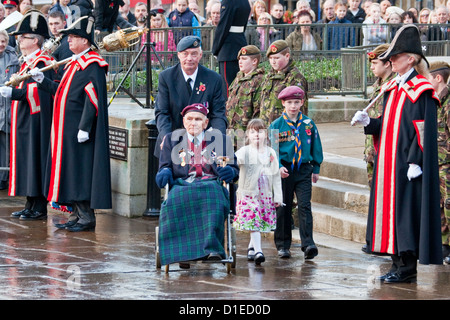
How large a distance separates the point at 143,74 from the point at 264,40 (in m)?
2.42

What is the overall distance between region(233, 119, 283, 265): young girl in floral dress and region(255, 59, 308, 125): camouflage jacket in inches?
49.3

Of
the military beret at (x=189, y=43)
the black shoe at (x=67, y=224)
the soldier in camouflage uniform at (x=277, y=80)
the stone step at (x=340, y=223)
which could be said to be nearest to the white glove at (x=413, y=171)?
the stone step at (x=340, y=223)

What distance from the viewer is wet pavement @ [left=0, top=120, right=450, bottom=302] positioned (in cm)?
881

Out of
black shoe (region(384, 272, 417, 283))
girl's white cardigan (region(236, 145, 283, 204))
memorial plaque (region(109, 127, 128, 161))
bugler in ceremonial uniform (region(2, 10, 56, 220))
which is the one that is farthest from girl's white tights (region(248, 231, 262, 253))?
bugler in ceremonial uniform (region(2, 10, 56, 220))

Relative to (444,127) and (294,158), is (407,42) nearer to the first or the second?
(444,127)

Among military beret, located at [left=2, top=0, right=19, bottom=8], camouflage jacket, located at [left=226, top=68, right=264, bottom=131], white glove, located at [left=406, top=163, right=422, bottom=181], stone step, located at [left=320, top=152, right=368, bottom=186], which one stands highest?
military beret, located at [left=2, top=0, right=19, bottom=8]

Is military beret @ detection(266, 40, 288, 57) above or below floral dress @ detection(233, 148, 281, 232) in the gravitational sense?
above

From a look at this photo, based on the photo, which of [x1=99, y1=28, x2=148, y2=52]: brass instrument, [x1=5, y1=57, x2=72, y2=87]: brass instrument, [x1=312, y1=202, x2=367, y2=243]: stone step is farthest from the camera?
[x1=99, y1=28, x2=148, y2=52]: brass instrument

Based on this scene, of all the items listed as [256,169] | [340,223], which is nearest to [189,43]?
[256,169]

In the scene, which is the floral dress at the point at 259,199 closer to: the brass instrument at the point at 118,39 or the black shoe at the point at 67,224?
the black shoe at the point at 67,224

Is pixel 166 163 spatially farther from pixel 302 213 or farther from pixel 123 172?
pixel 123 172

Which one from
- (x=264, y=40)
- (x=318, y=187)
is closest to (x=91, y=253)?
(x=318, y=187)

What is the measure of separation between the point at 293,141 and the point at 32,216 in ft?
11.8

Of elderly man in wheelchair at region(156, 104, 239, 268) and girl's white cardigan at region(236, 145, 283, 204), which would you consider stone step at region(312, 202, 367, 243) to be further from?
elderly man in wheelchair at region(156, 104, 239, 268)
